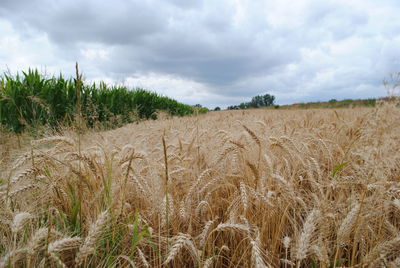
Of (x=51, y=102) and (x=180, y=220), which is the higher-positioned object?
(x=51, y=102)

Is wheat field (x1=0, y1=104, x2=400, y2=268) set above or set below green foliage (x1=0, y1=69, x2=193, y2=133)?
below

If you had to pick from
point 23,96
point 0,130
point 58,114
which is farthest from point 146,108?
point 0,130

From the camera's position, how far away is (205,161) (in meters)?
2.20

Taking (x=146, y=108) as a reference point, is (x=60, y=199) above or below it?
below

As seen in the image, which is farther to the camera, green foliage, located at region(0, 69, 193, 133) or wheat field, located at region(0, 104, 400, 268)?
green foliage, located at region(0, 69, 193, 133)

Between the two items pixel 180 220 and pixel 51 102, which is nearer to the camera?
pixel 180 220

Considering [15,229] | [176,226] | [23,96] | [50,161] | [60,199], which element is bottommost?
[176,226]

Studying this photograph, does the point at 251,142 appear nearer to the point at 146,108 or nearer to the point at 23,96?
the point at 23,96

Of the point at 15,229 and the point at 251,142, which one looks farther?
the point at 251,142

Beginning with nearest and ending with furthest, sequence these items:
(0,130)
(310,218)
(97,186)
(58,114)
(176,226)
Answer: (310,218)
(176,226)
(97,186)
(0,130)
(58,114)

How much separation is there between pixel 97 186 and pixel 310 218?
4.13 ft

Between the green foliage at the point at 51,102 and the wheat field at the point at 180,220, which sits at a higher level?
the green foliage at the point at 51,102

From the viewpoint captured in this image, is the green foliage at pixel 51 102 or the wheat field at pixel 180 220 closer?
the wheat field at pixel 180 220

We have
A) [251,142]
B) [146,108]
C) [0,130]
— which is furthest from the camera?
[146,108]
